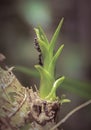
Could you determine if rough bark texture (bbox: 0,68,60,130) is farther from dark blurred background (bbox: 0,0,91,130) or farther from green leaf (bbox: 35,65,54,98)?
dark blurred background (bbox: 0,0,91,130)

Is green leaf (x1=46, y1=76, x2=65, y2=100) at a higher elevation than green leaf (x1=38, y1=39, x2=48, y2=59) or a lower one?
lower

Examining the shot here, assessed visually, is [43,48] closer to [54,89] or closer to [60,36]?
[54,89]

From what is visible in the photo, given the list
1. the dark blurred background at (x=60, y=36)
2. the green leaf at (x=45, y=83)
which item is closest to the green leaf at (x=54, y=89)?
the green leaf at (x=45, y=83)

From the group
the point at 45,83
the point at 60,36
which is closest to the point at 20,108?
the point at 45,83

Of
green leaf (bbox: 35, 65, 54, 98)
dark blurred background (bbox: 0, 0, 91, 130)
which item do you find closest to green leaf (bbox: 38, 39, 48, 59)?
green leaf (bbox: 35, 65, 54, 98)

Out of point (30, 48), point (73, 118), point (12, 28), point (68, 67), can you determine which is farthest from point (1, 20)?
point (73, 118)

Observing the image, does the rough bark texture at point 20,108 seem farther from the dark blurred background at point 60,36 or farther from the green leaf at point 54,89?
the dark blurred background at point 60,36

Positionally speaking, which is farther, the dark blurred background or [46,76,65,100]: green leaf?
the dark blurred background
